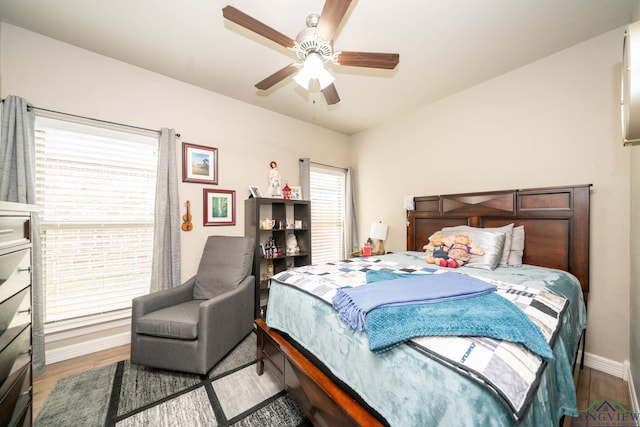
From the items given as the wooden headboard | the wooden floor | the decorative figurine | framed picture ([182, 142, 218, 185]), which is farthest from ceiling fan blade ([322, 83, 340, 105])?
the wooden floor

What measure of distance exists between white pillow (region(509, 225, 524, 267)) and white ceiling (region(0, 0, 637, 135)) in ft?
5.71

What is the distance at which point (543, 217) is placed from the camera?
2.24 m

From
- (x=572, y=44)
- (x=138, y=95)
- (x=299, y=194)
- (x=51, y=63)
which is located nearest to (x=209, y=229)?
(x=299, y=194)

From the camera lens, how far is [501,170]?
2.61 metres

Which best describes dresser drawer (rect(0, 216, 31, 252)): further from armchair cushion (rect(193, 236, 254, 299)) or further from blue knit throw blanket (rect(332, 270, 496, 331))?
blue knit throw blanket (rect(332, 270, 496, 331))

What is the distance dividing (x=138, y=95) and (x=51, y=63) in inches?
24.6

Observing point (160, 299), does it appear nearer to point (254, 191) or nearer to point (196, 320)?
point (196, 320)

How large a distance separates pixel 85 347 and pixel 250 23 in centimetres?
315

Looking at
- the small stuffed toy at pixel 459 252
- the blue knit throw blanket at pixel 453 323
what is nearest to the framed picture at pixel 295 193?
the small stuffed toy at pixel 459 252

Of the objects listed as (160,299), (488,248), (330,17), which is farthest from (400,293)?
(160,299)

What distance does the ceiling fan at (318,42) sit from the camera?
132cm

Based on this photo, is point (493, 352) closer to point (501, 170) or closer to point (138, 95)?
point (501, 170)

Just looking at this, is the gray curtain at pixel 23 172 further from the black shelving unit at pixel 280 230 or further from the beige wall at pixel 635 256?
the beige wall at pixel 635 256

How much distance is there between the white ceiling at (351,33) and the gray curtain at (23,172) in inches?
30.8
